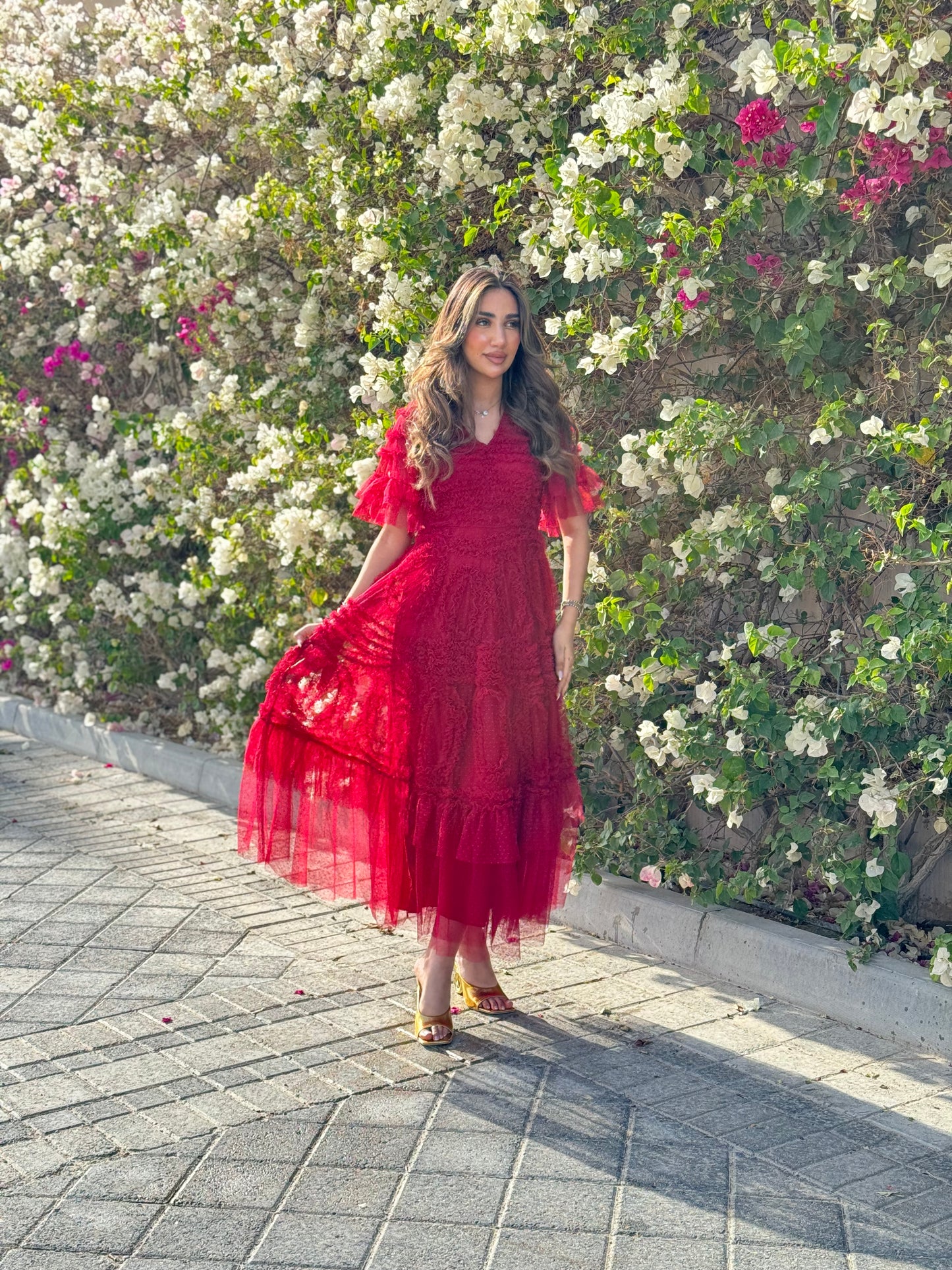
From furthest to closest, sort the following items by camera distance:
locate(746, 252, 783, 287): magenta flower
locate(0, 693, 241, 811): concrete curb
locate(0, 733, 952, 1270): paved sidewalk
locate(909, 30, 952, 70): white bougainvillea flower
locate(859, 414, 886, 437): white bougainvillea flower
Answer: locate(0, 693, 241, 811): concrete curb, locate(746, 252, 783, 287): magenta flower, locate(859, 414, 886, 437): white bougainvillea flower, locate(909, 30, 952, 70): white bougainvillea flower, locate(0, 733, 952, 1270): paved sidewalk

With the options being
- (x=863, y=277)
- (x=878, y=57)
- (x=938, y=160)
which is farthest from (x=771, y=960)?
(x=878, y=57)

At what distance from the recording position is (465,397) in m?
4.20

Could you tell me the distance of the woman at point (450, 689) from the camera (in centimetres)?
412

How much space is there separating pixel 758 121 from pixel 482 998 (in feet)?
8.88

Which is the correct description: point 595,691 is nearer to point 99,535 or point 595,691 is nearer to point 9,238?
point 99,535

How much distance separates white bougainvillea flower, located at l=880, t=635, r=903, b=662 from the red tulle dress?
94 cm

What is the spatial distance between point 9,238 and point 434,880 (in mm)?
5584

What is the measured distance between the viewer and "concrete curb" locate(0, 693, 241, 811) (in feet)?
23.1

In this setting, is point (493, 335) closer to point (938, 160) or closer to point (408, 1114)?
point (938, 160)

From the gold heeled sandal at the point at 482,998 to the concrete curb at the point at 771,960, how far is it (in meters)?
0.74

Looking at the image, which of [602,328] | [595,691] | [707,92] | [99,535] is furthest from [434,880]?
[99,535]

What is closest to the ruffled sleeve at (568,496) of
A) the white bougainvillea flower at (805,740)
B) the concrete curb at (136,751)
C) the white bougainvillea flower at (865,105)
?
the white bougainvillea flower at (805,740)

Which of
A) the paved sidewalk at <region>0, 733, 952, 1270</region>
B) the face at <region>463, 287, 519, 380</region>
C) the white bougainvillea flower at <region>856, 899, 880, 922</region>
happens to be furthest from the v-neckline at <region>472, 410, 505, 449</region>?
the white bougainvillea flower at <region>856, 899, 880, 922</region>

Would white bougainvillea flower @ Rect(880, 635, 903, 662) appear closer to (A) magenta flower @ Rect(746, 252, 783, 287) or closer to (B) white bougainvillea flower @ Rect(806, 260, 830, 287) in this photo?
(B) white bougainvillea flower @ Rect(806, 260, 830, 287)
